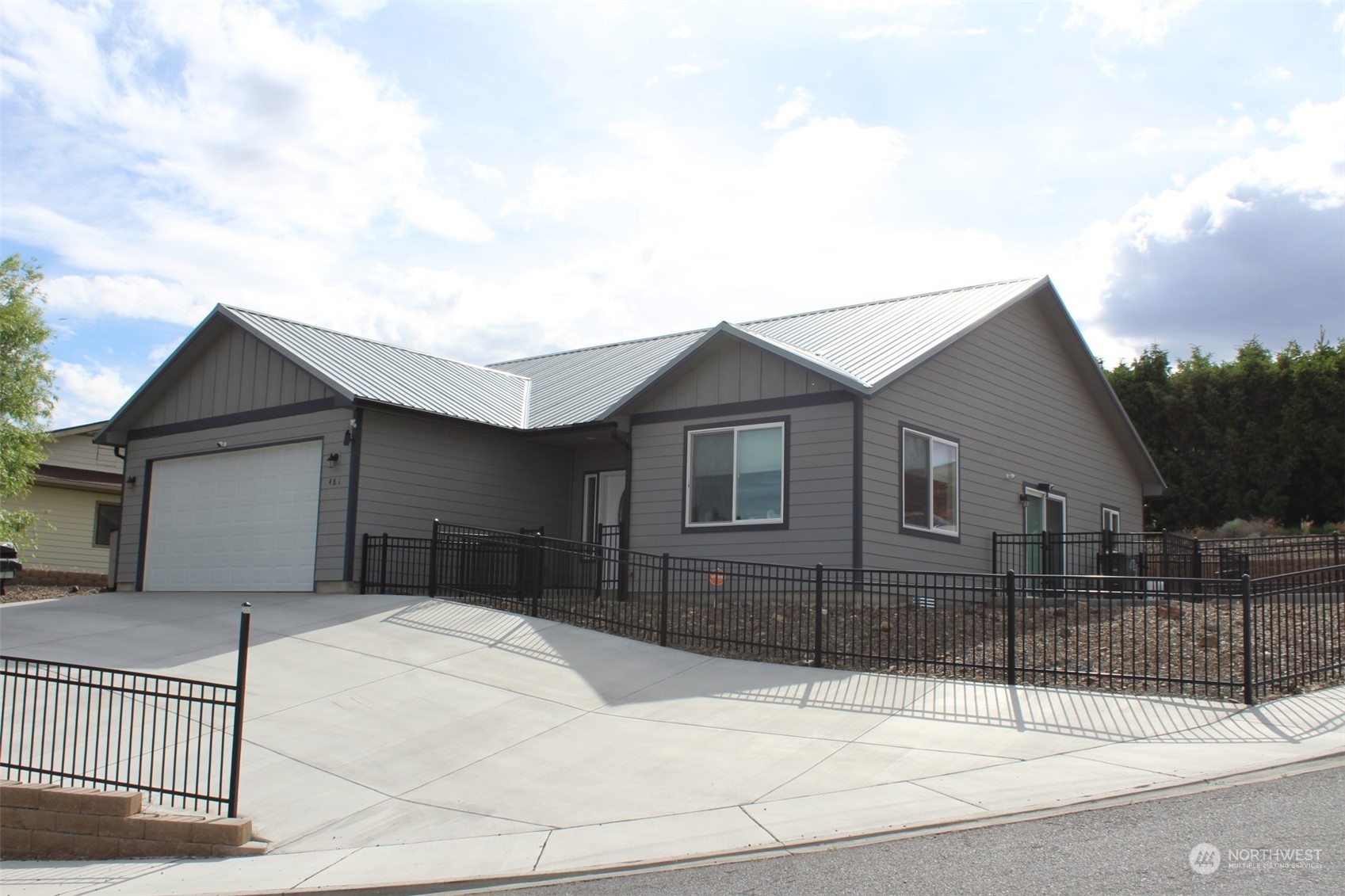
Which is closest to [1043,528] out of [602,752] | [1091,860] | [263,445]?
[602,752]

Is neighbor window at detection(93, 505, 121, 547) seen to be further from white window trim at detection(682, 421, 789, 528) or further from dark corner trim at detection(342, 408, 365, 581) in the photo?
white window trim at detection(682, 421, 789, 528)

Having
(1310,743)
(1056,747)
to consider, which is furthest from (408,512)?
(1310,743)

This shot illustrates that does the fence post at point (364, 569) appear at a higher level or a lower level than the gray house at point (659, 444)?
lower

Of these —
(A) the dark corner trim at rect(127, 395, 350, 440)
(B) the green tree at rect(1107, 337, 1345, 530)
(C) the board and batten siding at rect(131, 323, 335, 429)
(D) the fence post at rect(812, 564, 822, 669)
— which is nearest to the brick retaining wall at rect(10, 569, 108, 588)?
(A) the dark corner trim at rect(127, 395, 350, 440)

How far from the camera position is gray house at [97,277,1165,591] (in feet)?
55.3

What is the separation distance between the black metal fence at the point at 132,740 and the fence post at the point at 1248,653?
8.98m

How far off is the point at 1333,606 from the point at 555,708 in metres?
9.74

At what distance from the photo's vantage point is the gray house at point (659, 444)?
1686 cm

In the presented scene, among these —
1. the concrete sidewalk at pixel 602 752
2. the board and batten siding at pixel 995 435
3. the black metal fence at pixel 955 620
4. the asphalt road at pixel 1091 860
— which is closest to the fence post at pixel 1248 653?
the black metal fence at pixel 955 620

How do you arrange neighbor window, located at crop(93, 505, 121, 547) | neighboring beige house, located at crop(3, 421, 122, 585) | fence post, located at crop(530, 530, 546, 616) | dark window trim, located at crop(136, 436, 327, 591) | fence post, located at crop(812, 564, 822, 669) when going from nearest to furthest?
fence post, located at crop(812, 564, 822, 669)
fence post, located at crop(530, 530, 546, 616)
dark window trim, located at crop(136, 436, 327, 591)
neighboring beige house, located at crop(3, 421, 122, 585)
neighbor window, located at crop(93, 505, 121, 547)

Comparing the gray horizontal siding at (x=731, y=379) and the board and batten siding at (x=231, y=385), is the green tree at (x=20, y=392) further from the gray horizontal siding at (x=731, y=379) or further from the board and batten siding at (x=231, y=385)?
the gray horizontal siding at (x=731, y=379)

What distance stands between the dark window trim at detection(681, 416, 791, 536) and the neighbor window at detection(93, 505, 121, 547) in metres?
20.6

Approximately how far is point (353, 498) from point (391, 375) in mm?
3142

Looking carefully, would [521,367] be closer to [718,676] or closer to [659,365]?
[659,365]
